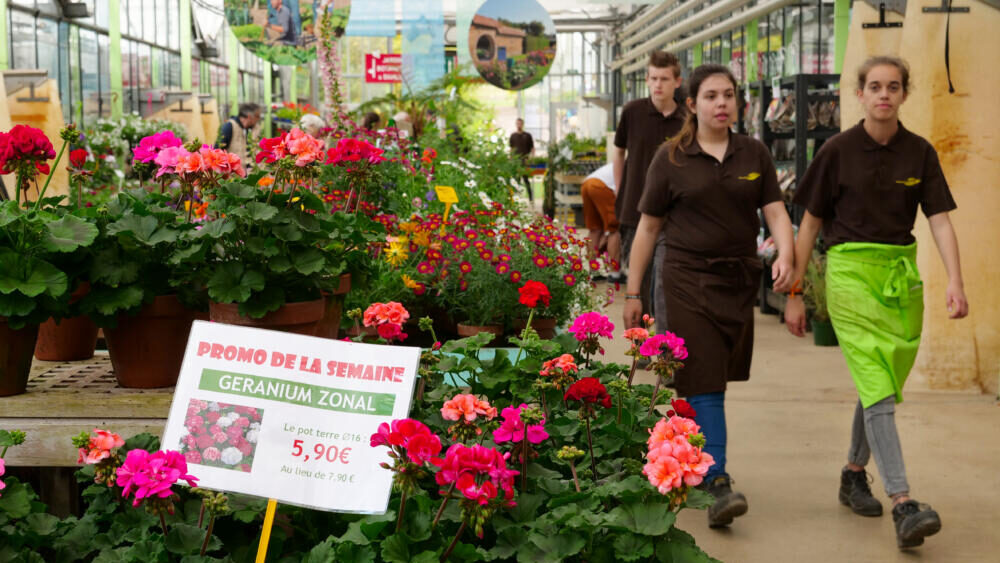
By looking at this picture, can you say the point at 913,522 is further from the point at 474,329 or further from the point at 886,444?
the point at 474,329

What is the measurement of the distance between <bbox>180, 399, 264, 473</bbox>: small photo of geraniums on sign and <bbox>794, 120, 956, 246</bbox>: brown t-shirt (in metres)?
2.36

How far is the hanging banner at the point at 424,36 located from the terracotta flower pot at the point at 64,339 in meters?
13.3

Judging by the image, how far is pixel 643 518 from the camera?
149 centimetres

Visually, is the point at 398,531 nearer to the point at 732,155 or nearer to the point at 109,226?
the point at 109,226

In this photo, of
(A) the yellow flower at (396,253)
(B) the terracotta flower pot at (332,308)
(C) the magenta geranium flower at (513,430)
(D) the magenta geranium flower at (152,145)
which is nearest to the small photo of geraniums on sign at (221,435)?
(C) the magenta geranium flower at (513,430)

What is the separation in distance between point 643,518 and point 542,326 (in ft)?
6.53

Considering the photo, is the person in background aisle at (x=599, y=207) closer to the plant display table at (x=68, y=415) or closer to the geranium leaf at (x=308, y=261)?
the geranium leaf at (x=308, y=261)

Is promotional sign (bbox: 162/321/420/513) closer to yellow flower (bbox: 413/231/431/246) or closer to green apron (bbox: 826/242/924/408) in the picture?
green apron (bbox: 826/242/924/408)

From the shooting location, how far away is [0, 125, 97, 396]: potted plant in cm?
191

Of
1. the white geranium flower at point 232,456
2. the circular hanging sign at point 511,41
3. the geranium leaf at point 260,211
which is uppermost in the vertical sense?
the circular hanging sign at point 511,41

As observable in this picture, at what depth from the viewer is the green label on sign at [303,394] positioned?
4.99ft

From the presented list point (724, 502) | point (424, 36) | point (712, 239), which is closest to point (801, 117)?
point (712, 239)

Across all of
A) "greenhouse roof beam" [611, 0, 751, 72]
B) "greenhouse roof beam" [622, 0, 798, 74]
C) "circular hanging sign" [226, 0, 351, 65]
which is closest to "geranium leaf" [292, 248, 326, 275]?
"circular hanging sign" [226, 0, 351, 65]

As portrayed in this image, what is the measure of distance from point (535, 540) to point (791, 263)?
7.02 ft
